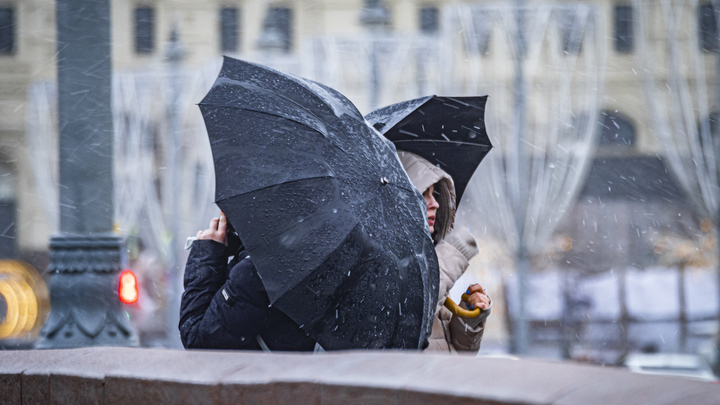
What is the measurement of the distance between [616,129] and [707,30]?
24.2ft

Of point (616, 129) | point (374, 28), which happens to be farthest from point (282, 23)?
point (616, 129)

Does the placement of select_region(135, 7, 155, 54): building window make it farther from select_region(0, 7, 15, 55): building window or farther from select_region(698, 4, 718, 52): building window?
select_region(698, 4, 718, 52): building window

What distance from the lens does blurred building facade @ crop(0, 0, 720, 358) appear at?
1366cm

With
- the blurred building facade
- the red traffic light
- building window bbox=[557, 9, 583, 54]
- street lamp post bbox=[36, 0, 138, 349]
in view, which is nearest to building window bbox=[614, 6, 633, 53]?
the blurred building facade

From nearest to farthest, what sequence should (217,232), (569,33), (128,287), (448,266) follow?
(217,232), (448,266), (128,287), (569,33)

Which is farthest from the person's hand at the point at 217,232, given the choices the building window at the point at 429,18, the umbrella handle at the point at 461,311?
the building window at the point at 429,18

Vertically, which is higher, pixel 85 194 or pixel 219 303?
pixel 219 303

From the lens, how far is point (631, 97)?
18172 mm

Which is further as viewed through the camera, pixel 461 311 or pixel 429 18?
pixel 429 18

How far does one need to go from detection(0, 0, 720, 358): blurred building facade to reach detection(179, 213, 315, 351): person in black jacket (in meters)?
9.31

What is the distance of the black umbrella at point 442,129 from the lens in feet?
9.50

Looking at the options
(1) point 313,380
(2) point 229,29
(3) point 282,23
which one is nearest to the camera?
(1) point 313,380

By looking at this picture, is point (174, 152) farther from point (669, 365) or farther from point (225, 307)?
point (225, 307)

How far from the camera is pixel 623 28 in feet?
52.0
